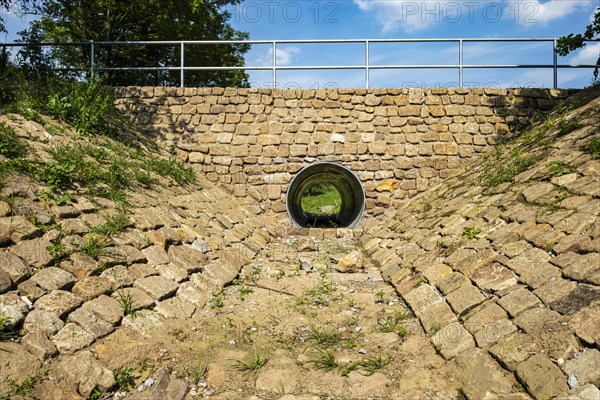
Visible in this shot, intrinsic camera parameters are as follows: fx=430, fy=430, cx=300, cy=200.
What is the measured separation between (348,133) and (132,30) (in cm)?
1105

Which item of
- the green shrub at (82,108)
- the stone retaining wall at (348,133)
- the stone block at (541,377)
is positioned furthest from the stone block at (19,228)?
the stone retaining wall at (348,133)

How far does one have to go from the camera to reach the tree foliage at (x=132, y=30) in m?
15.0

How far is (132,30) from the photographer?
54.0 ft

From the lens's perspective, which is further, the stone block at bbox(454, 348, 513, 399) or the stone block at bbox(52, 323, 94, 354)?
the stone block at bbox(52, 323, 94, 354)

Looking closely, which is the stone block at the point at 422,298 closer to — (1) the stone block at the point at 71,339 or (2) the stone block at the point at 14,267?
(1) the stone block at the point at 71,339

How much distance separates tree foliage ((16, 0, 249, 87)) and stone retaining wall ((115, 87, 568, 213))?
6.02m

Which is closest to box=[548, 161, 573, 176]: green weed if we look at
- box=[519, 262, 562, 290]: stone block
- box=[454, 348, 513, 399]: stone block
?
box=[519, 262, 562, 290]: stone block

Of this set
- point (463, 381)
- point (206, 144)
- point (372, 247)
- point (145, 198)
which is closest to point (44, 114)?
point (145, 198)

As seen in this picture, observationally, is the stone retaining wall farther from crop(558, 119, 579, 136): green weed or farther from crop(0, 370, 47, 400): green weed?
crop(0, 370, 47, 400): green weed

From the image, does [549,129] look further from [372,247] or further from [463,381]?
[463,381]

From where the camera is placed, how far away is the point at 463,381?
338cm

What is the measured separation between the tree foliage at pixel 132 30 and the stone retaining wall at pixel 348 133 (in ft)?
19.8

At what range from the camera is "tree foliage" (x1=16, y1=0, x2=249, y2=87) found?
→ 15.0 m

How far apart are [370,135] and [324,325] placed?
6211 mm
